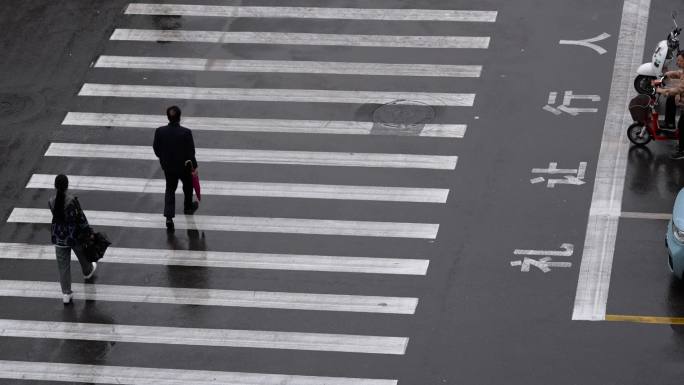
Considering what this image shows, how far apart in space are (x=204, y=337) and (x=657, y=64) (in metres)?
8.28

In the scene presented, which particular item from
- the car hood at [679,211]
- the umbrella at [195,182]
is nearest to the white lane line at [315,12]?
the umbrella at [195,182]

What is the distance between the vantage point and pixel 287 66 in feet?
74.7

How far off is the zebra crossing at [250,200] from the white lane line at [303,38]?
0.12ft

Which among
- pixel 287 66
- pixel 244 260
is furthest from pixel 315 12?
pixel 244 260

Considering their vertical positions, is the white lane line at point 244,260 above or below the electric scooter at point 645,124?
below

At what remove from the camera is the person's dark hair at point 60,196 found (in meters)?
17.4

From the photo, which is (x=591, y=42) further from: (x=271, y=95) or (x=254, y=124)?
(x=254, y=124)

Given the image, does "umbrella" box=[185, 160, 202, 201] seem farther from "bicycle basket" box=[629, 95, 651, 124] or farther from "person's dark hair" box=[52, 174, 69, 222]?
"bicycle basket" box=[629, 95, 651, 124]

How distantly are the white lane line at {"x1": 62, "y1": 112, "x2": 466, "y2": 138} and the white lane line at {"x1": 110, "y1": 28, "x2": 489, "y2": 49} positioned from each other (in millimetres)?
2413

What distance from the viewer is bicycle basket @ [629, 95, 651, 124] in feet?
64.5

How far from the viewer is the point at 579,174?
1955 cm

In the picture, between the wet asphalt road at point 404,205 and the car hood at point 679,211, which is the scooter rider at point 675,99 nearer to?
the wet asphalt road at point 404,205

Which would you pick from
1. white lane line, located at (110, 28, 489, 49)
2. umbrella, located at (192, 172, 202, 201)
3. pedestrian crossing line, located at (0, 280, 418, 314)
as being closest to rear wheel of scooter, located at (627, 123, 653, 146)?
white lane line, located at (110, 28, 489, 49)

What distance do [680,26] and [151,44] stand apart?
9094 mm
